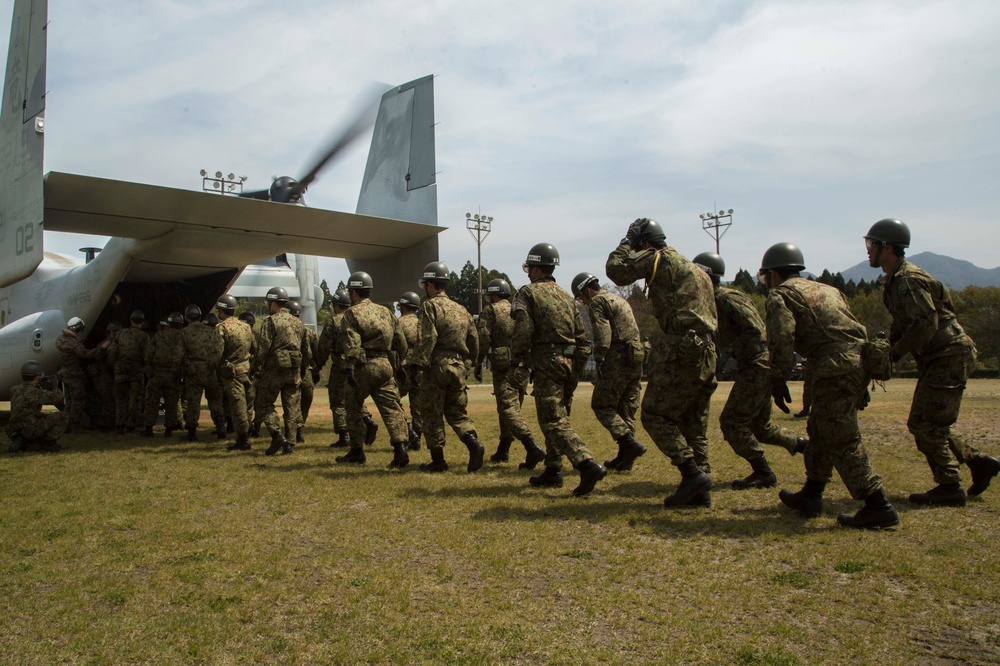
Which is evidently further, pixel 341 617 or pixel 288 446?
pixel 288 446

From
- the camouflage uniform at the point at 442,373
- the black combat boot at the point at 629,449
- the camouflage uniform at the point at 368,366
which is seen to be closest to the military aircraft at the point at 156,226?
the camouflage uniform at the point at 368,366

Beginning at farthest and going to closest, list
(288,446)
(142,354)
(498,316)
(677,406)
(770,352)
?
(142,354)
(288,446)
(498,316)
(677,406)
(770,352)

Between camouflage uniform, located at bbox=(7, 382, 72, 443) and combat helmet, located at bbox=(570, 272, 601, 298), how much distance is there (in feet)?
22.4

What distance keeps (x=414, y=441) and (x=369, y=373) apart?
5.43ft

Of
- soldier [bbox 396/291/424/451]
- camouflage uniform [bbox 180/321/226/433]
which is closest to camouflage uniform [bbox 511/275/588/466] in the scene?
soldier [bbox 396/291/424/451]

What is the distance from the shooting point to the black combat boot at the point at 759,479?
237 inches

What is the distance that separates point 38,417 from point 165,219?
3012 mm

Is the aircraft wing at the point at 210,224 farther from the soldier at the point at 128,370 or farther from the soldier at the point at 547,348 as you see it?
the soldier at the point at 547,348

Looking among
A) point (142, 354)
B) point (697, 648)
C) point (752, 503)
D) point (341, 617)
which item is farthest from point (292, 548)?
point (142, 354)

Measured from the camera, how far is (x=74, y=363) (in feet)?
38.0

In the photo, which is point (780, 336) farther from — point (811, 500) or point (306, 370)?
point (306, 370)

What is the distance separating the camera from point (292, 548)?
4484 mm

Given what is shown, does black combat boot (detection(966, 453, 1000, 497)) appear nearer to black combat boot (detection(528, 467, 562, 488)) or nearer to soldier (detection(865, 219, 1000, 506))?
soldier (detection(865, 219, 1000, 506))

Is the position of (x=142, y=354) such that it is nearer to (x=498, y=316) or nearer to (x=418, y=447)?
(x=418, y=447)
